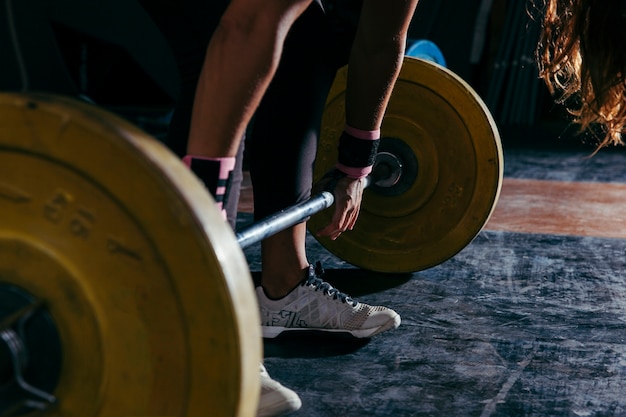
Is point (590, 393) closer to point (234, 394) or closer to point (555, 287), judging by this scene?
point (555, 287)

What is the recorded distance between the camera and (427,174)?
1939 millimetres

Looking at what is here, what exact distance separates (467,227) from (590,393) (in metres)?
0.65

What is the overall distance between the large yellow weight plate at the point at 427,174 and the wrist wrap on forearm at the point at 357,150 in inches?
18.0

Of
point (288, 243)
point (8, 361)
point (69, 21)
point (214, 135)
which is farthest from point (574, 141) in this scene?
point (8, 361)

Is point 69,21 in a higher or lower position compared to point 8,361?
higher

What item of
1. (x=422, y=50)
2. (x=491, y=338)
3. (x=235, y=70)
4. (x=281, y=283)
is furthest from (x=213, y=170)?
(x=422, y=50)

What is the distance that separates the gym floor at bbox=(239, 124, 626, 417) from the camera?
129 cm

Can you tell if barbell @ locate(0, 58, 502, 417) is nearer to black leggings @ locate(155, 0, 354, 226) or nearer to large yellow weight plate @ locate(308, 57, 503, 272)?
black leggings @ locate(155, 0, 354, 226)

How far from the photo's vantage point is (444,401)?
1278 millimetres

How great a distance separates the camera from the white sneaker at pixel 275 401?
1155mm

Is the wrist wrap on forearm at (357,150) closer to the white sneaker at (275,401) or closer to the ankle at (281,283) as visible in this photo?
the ankle at (281,283)

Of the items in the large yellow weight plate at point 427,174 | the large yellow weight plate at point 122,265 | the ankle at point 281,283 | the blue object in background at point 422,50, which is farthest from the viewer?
the blue object in background at point 422,50

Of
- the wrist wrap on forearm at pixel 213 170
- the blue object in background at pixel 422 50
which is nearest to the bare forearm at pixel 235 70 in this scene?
the wrist wrap on forearm at pixel 213 170

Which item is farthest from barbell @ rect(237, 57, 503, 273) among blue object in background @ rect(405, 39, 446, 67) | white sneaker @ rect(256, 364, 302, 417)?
blue object in background @ rect(405, 39, 446, 67)
